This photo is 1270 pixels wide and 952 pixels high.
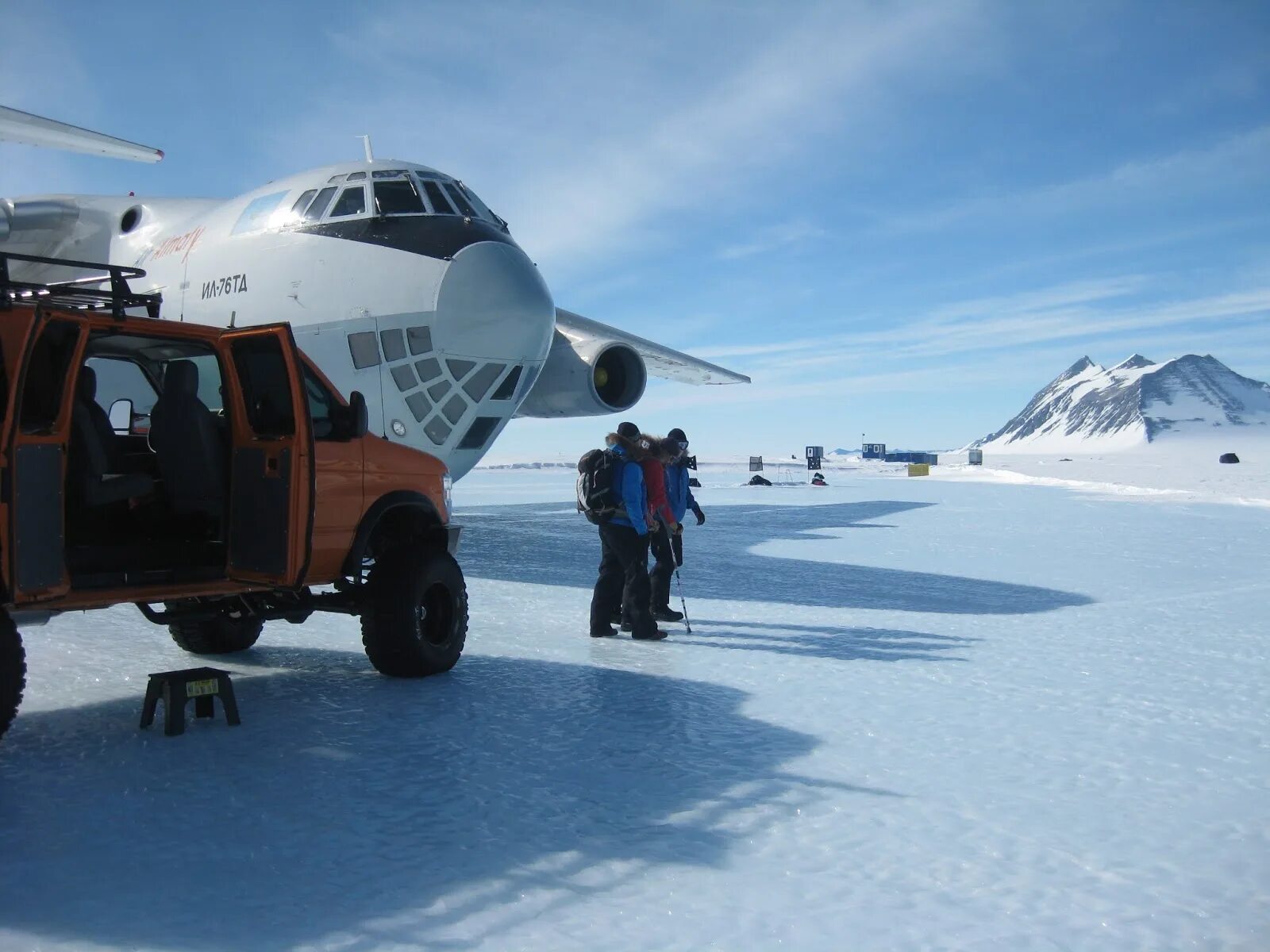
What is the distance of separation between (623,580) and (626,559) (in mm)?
234

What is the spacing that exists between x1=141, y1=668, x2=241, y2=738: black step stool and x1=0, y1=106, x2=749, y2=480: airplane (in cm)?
469

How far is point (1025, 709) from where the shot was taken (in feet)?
17.4

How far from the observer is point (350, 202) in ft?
32.7

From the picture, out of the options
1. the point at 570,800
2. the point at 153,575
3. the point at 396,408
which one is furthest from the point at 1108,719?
the point at 396,408

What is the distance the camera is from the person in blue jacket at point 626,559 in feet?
25.0

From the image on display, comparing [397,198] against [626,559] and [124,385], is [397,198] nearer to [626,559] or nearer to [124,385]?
[124,385]

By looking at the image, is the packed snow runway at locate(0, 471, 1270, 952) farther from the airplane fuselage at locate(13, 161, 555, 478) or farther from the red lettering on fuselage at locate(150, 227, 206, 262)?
the red lettering on fuselage at locate(150, 227, 206, 262)

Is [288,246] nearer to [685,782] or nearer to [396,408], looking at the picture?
[396,408]

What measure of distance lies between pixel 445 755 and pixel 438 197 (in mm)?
7041

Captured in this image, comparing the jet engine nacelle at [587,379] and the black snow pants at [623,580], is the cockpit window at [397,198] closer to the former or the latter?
the black snow pants at [623,580]

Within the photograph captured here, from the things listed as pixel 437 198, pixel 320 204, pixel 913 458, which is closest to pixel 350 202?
pixel 320 204

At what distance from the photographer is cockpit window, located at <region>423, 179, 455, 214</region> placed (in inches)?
393

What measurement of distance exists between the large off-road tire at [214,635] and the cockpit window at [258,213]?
507 centimetres

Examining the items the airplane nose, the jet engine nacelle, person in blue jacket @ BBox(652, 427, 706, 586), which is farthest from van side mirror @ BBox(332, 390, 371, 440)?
the jet engine nacelle
